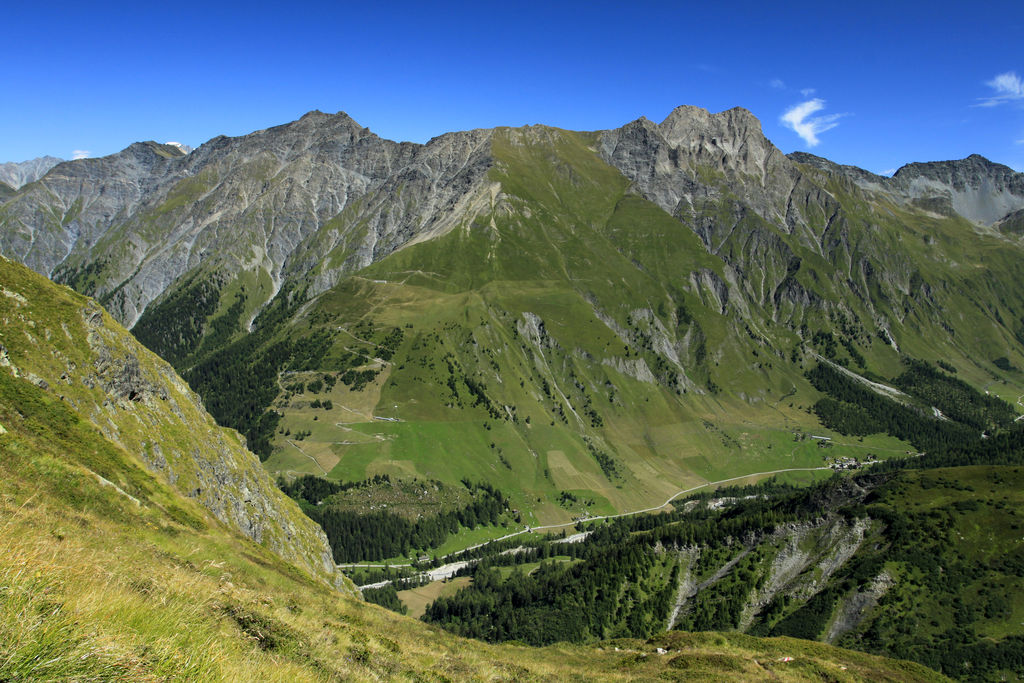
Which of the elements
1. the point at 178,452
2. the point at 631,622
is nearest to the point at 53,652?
the point at 178,452

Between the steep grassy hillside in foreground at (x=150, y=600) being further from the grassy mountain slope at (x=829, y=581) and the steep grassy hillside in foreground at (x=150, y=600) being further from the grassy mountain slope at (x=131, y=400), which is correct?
the grassy mountain slope at (x=829, y=581)

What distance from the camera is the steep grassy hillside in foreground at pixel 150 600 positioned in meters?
7.60

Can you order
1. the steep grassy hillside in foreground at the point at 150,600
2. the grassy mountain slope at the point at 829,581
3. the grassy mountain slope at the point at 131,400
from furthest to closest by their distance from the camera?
the grassy mountain slope at the point at 829,581 → the grassy mountain slope at the point at 131,400 → the steep grassy hillside in foreground at the point at 150,600

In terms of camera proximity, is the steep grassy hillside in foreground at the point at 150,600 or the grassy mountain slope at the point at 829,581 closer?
the steep grassy hillside in foreground at the point at 150,600

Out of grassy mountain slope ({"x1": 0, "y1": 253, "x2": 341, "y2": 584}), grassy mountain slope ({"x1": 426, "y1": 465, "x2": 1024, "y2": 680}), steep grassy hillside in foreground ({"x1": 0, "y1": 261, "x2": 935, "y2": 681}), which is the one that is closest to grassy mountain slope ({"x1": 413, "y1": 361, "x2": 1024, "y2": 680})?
grassy mountain slope ({"x1": 426, "y1": 465, "x2": 1024, "y2": 680})

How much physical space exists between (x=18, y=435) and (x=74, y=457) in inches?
191

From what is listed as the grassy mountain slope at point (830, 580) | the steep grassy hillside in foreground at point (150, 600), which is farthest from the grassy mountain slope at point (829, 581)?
the steep grassy hillside in foreground at point (150, 600)

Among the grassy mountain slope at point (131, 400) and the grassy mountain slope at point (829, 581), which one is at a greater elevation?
the grassy mountain slope at point (131, 400)

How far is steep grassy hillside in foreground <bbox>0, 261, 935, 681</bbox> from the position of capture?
760cm

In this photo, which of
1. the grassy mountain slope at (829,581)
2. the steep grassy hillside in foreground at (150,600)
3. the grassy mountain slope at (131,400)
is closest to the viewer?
the steep grassy hillside in foreground at (150,600)

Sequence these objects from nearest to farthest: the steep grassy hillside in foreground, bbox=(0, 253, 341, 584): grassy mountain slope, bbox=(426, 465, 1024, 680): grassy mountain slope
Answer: the steep grassy hillside in foreground, bbox=(0, 253, 341, 584): grassy mountain slope, bbox=(426, 465, 1024, 680): grassy mountain slope

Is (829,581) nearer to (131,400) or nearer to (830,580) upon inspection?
(830,580)

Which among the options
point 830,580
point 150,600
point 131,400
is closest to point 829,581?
point 830,580

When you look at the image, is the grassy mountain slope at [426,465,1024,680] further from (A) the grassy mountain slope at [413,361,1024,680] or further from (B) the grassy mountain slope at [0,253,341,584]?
(B) the grassy mountain slope at [0,253,341,584]
